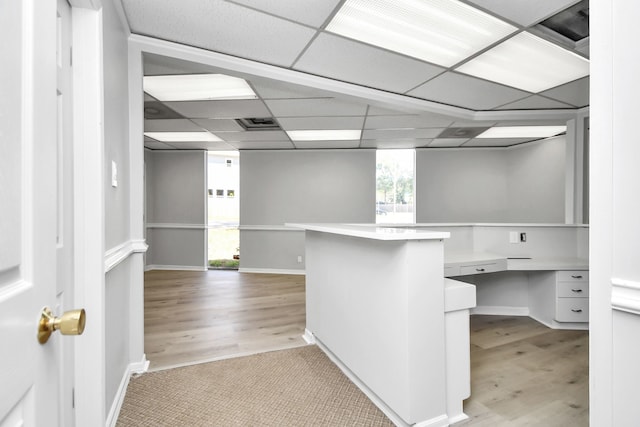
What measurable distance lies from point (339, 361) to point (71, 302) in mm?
1645

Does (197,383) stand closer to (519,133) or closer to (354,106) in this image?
(354,106)

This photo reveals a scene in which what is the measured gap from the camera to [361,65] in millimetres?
2750

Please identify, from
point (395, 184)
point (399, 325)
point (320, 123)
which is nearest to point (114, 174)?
point (399, 325)

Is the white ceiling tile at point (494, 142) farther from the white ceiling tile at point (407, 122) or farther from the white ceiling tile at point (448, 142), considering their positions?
the white ceiling tile at point (407, 122)

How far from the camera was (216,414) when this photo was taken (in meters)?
1.77

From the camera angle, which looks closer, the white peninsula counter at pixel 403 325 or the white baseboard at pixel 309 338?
the white peninsula counter at pixel 403 325

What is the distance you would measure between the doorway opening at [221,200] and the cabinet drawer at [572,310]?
4.99 m

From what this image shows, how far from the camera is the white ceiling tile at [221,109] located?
11.8 feet

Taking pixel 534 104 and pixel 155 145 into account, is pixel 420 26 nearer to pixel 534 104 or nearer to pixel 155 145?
pixel 534 104

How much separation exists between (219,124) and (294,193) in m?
2.07

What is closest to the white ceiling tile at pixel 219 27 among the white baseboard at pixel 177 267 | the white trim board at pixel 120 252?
the white trim board at pixel 120 252

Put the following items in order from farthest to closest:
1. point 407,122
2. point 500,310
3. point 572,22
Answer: point 407,122, point 500,310, point 572,22

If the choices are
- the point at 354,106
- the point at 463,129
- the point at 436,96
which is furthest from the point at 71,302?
the point at 463,129

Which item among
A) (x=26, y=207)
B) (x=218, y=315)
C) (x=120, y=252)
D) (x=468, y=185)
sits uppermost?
(x=468, y=185)
